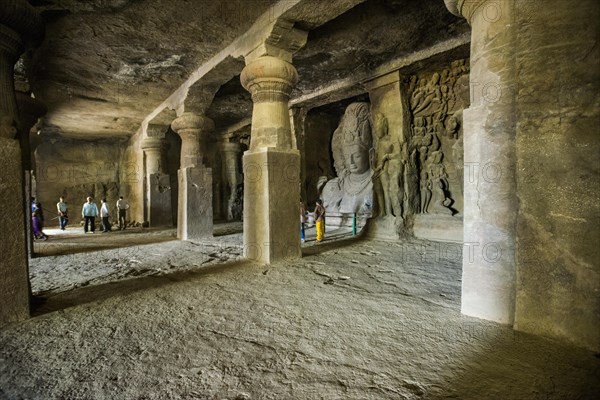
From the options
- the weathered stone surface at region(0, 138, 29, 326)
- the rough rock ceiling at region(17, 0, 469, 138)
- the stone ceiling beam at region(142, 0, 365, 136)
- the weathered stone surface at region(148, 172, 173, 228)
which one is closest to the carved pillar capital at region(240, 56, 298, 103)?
the stone ceiling beam at region(142, 0, 365, 136)

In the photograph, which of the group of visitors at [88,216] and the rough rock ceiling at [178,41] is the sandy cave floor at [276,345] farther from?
the group of visitors at [88,216]

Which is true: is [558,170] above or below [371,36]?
below

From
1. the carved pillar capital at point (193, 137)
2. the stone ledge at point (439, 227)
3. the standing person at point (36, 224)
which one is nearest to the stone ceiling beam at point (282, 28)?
the carved pillar capital at point (193, 137)

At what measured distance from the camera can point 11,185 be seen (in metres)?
2.17

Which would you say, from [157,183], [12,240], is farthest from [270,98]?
[157,183]

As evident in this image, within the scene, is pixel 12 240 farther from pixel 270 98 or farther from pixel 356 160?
pixel 356 160

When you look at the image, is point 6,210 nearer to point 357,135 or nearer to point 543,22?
point 543,22

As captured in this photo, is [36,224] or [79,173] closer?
[36,224]

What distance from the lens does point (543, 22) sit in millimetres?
1738

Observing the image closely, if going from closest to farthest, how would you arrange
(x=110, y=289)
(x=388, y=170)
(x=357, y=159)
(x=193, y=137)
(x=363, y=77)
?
(x=110, y=289)
(x=388, y=170)
(x=363, y=77)
(x=193, y=137)
(x=357, y=159)

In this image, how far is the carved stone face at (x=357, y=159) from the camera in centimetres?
810

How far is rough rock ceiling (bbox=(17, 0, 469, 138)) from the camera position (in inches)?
141

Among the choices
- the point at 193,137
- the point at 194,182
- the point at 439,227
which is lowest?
the point at 439,227

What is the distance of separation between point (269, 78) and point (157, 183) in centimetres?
684
